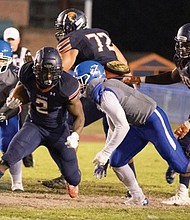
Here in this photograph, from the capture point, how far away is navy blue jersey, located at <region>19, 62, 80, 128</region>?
7129 millimetres

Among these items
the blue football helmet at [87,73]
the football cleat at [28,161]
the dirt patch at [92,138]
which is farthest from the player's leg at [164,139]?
the dirt patch at [92,138]

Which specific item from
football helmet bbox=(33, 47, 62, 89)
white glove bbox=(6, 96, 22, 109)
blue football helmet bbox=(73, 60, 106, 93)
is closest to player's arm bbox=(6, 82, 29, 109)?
white glove bbox=(6, 96, 22, 109)

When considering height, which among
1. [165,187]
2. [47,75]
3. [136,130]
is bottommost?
[165,187]

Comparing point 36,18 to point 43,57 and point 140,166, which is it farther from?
point 43,57

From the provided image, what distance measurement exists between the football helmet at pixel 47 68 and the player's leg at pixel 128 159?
851 mm

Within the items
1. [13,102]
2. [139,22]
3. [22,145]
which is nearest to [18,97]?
[13,102]

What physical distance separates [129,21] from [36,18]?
482cm

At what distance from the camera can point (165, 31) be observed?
1304 inches

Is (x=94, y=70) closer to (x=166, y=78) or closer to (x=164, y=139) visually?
(x=164, y=139)

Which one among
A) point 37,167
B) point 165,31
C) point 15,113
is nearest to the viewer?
point 15,113

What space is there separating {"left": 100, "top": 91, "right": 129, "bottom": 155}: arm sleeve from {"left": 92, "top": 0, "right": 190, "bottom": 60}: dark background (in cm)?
2548

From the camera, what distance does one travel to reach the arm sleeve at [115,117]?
693 centimetres

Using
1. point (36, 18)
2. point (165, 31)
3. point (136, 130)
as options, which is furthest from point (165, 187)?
point (165, 31)

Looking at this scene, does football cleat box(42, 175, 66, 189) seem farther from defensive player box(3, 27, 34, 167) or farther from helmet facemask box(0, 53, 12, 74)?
defensive player box(3, 27, 34, 167)
